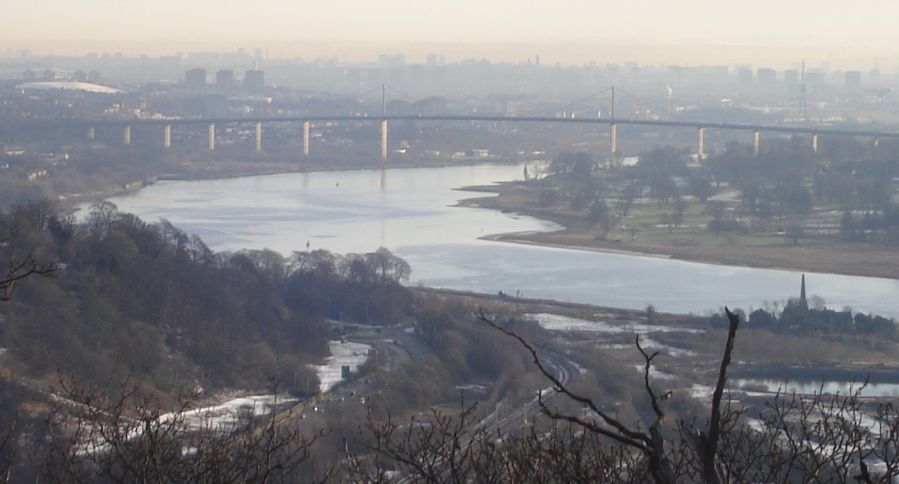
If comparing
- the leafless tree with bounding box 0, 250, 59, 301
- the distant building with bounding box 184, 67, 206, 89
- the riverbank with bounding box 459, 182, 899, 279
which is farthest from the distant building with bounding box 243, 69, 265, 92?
the leafless tree with bounding box 0, 250, 59, 301

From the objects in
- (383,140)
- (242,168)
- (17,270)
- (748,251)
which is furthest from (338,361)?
(383,140)

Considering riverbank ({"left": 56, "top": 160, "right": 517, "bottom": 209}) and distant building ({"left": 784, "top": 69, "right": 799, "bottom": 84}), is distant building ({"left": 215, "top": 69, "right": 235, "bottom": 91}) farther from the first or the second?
distant building ({"left": 784, "top": 69, "right": 799, "bottom": 84})

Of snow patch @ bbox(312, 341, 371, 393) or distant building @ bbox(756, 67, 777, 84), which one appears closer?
snow patch @ bbox(312, 341, 371, 393)

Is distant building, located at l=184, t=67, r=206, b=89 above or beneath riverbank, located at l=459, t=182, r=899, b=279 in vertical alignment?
above

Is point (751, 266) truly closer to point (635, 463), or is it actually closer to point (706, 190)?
point (706, 190)

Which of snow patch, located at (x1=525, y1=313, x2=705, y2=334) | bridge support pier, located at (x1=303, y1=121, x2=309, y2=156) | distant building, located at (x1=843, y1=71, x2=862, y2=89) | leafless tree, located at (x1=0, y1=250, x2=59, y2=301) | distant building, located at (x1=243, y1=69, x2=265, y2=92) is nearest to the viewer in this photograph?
leafless tree, located at (x1=0, y1=250, x2=59, y2=301)

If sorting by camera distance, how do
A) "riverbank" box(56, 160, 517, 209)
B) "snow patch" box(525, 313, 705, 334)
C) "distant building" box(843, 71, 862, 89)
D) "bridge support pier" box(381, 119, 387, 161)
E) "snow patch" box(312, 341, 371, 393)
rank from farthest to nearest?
"distant building" box(843, 71, 862, 89) → "bridge support pier" box(381, 119, 387, 161) → "riverbank" box(56, 160, 517, 209) → "snow patch" box(525, 313, 705, 334) → "snow patch" box(312, 341, 371, 393)

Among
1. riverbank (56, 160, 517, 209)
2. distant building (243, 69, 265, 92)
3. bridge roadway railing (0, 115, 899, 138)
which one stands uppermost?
distant building (243, 69, 265, 92)
